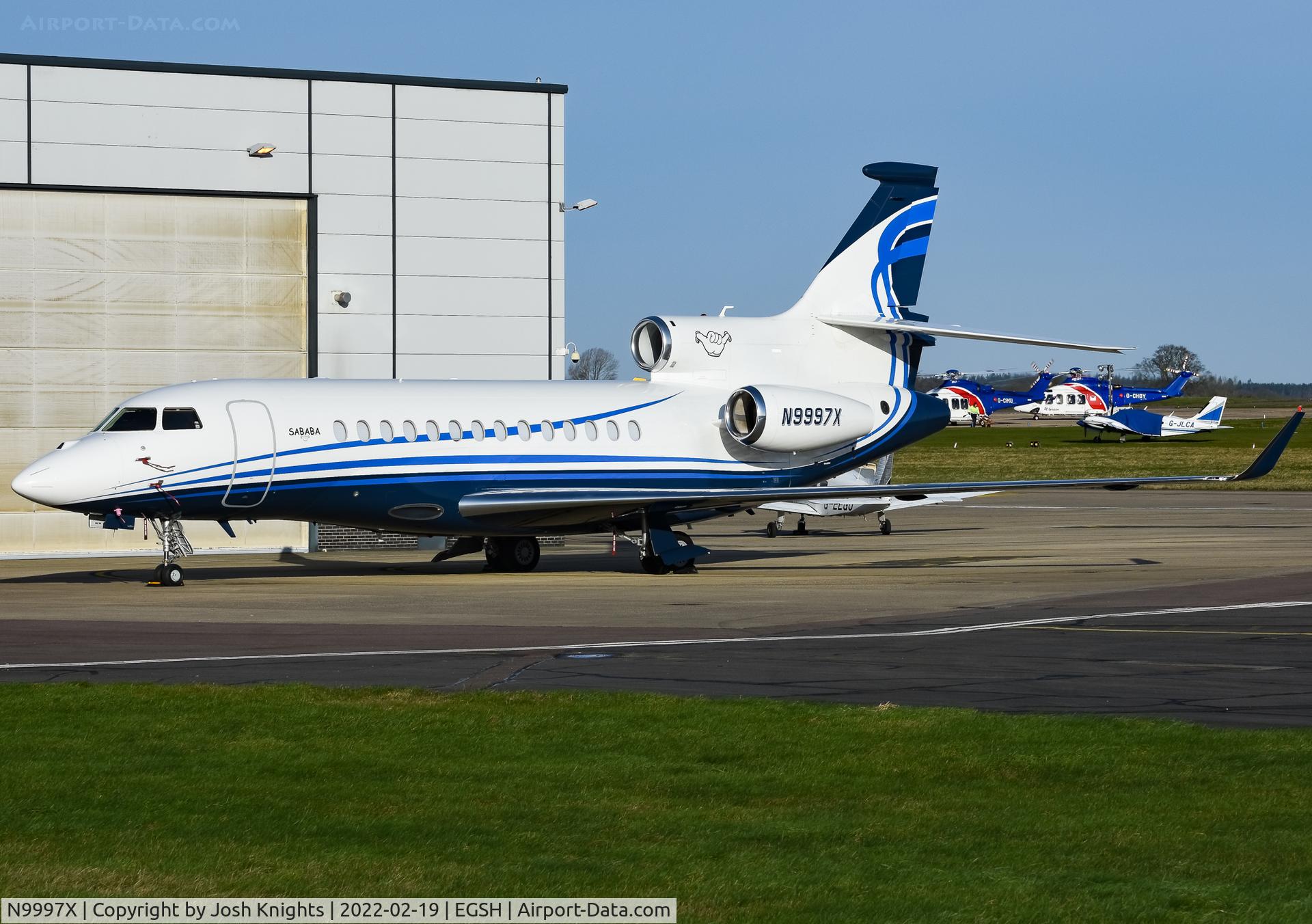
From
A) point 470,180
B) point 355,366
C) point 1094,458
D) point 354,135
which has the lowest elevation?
point 1094,458

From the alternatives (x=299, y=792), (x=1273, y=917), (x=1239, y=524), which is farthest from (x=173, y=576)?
(x=1239, y=524)

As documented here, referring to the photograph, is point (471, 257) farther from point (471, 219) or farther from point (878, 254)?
point (878, 254)

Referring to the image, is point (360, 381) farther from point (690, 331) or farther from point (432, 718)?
point (432, 718)

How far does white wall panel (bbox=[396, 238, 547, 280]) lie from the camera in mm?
36656

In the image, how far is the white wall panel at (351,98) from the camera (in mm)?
35719

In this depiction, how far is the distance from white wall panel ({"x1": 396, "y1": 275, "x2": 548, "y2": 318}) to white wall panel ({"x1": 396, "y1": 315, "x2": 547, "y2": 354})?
0.17 metres

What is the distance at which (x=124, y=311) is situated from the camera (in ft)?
115

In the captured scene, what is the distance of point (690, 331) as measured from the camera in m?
31.0

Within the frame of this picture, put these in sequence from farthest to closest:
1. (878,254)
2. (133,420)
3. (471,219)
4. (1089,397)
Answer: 1. (1089,397)
2. (471,219)
3. (878,254)
4. (133,420)

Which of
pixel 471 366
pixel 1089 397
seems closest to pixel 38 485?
pixel 471 366

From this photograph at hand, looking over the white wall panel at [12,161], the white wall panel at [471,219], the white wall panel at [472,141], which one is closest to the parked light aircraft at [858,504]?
the white wall panel at [471,219]

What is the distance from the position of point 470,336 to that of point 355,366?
2800mm

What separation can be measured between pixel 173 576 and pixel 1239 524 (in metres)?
28.1

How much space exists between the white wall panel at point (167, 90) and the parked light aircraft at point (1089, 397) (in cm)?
8653
